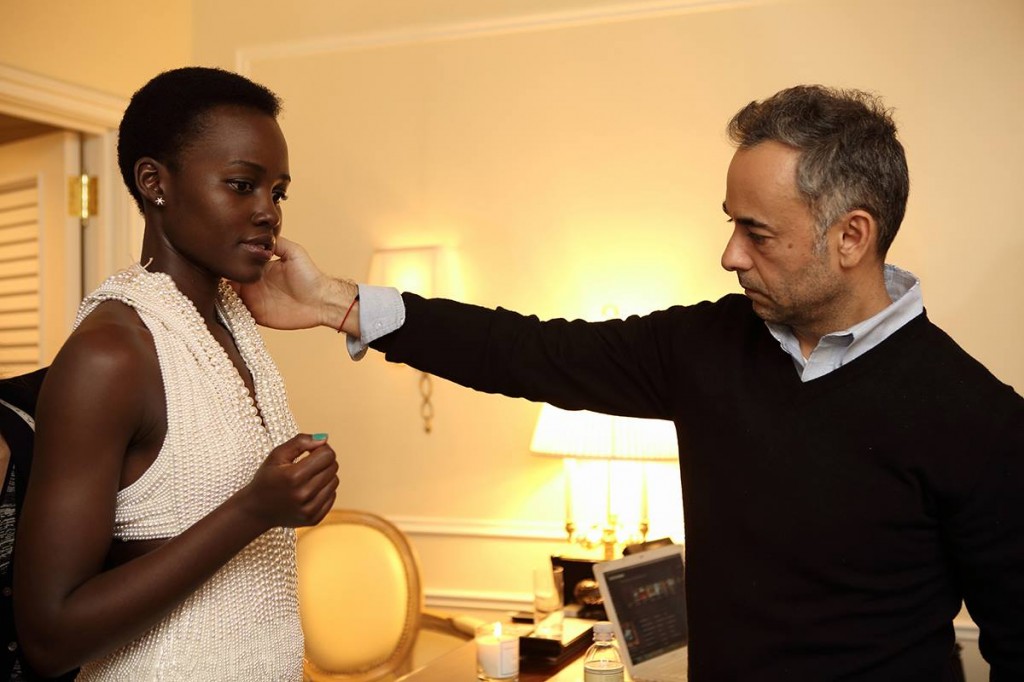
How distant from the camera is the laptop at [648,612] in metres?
2.19

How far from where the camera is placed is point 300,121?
3.84m

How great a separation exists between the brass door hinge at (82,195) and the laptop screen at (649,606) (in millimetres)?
2363

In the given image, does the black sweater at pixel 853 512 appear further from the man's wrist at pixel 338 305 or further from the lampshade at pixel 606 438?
the lampshade at pixel 606 438

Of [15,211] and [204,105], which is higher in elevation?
[15,211]

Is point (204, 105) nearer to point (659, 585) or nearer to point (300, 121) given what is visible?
point (659, 585)

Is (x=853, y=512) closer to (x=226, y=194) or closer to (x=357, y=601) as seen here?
(x=226, y=194)

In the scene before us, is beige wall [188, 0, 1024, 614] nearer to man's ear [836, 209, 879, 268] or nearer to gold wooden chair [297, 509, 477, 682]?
gold wooden chair [297, 509, 477, 682]

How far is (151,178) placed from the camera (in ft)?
4.38

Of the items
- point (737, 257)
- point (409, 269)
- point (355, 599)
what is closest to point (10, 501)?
point (737, 257)

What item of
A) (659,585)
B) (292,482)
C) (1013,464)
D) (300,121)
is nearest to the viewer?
(292,482)

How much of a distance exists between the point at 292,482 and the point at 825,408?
82cm

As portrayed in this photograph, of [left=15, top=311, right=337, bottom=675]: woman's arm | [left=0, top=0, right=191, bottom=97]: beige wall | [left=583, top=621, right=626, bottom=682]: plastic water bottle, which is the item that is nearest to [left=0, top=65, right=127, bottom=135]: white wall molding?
Result: [left=0, top=0, right=191, bottom=97]: beige wall

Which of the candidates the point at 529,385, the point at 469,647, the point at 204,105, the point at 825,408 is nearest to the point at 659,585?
the point at 469,647

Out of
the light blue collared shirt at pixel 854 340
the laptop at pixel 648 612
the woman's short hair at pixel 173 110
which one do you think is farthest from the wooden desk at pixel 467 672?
the woman's short hair at pixel 173 110
